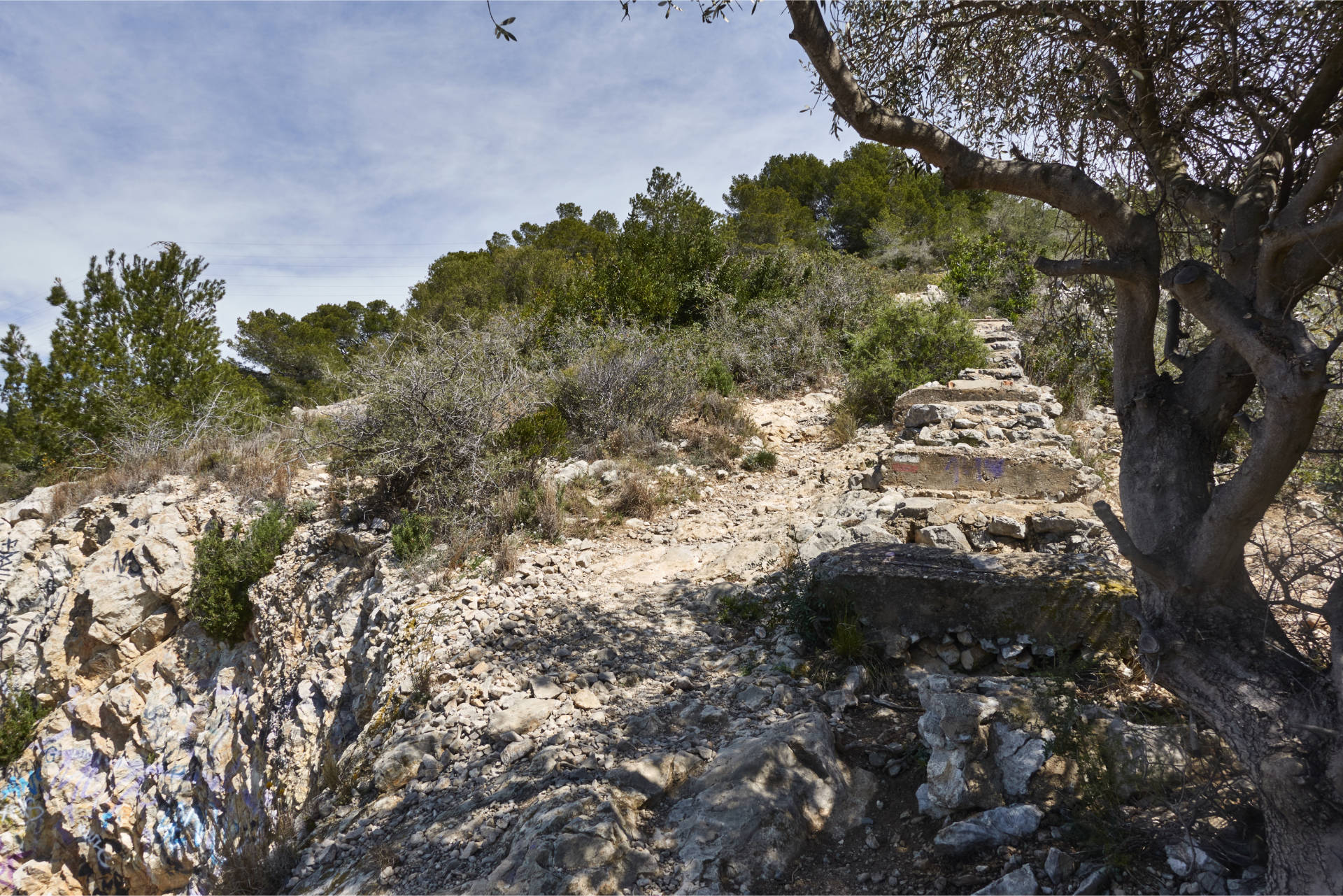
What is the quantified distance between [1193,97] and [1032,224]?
48.4ft

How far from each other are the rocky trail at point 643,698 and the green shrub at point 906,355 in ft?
1.86

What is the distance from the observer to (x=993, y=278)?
13.4 meters

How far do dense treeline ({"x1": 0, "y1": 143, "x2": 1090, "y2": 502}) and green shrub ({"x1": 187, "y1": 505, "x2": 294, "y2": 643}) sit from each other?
186 cm

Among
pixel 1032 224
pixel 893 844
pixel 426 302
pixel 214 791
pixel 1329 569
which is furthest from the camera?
pixel 426 302

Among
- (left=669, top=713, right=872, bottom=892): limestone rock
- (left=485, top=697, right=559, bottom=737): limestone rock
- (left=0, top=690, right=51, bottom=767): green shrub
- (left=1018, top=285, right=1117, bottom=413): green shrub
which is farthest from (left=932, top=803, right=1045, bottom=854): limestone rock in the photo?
(left=0, top=690, right=51, bottom=767): green shrub

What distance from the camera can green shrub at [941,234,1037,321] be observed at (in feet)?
41.8

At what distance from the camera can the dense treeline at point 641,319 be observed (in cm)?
Answer: 1102

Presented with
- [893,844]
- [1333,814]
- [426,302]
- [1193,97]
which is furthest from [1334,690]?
[426,302]

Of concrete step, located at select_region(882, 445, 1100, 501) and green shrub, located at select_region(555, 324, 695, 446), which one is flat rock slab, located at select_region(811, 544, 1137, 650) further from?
green shrub, located at select_region(555, 324, 695, 446)

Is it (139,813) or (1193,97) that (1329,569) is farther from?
(139,813)

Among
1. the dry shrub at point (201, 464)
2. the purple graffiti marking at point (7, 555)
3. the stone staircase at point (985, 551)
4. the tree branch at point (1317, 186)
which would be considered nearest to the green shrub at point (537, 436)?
the dry shrub at point (201, 464)

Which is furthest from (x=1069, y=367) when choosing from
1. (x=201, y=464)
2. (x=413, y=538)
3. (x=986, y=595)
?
(x=201, y=464)

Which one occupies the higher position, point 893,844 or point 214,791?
point 893,844

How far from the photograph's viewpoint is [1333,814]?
2.13m
